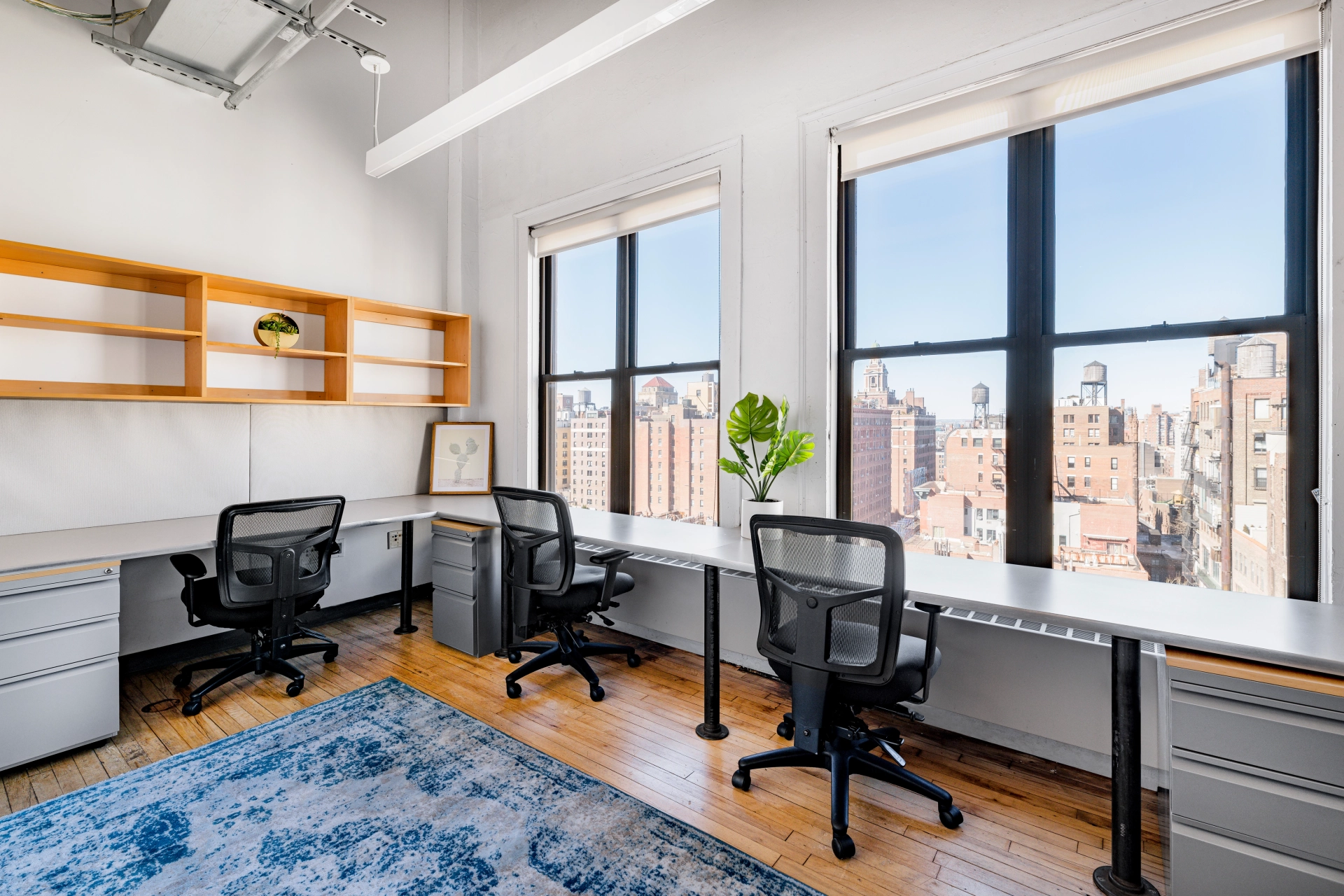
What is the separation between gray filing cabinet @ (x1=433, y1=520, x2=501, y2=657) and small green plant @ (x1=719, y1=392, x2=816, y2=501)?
1497 millimetres

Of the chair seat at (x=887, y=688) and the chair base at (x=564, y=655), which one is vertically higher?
the chair seat at (x=887, y=688)

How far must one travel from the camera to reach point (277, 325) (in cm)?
341

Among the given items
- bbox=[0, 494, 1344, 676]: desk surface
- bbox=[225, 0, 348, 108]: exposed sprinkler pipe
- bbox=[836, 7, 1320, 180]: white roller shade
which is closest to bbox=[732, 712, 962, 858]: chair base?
bbox=[0, 494, 1344, 676]: desk surface

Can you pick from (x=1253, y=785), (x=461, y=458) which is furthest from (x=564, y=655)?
(x=1253, y=785)

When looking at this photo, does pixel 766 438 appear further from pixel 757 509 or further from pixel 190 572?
pixel 190 572

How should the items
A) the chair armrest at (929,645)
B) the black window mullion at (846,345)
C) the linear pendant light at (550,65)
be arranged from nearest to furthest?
the chair armrest at (929,645) → the linear pendant light at (550,65) → the black window mullion at (846,345)

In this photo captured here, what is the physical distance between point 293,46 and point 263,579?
8.26ft

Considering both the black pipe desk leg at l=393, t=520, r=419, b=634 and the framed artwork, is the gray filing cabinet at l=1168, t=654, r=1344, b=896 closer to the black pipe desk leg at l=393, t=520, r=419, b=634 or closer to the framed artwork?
the black pipe desk leg at l=393, t=520, r=419, b=634

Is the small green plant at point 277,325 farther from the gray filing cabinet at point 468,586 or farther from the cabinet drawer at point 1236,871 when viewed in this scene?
the cabinet drawer at point 1236,871

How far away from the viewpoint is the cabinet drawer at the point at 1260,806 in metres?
1.36

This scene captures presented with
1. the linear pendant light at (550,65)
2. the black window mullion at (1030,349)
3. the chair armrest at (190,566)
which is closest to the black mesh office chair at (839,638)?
the black window mullion at (1030,349)

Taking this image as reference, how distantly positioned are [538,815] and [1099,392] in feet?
8.59

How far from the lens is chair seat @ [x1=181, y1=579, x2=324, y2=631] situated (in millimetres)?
2773

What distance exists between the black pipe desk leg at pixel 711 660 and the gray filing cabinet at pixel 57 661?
95.8 inches
